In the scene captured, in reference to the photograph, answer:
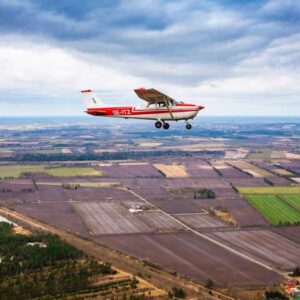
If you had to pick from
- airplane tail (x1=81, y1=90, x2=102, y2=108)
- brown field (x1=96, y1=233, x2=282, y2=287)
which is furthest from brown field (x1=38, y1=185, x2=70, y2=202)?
airplane tail (x1=81, y1=90, x2=102, y2=108)

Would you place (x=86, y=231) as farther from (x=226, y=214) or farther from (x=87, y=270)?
(x=226, y=214)

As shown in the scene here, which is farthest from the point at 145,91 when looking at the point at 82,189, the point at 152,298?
the point at 82,189

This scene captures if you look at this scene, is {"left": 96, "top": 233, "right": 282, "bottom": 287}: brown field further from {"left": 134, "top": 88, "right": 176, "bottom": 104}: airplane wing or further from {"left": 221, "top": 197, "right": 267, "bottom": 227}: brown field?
{"left": 134, "top": 88, "right": 176, "bottom": 104}: airplane wing

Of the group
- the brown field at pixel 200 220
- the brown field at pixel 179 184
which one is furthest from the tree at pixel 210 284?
the brown field at pixel 179 184

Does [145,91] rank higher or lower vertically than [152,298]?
higher

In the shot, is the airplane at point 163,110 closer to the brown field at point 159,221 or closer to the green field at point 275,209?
the brown field at point 159,221

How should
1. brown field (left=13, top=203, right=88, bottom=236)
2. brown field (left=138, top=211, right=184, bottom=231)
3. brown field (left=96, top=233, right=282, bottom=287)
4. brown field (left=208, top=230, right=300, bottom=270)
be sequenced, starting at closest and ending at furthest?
1. brown field (left=96, top=233, right=282, bottom=287)
2. brown field (left=208, top=230, right=300, bottom=270)
3. brown field (left=138, top=211, right=184, bottom=231)
4. brown field (left=13, top=203, right=88, bottom=236)
